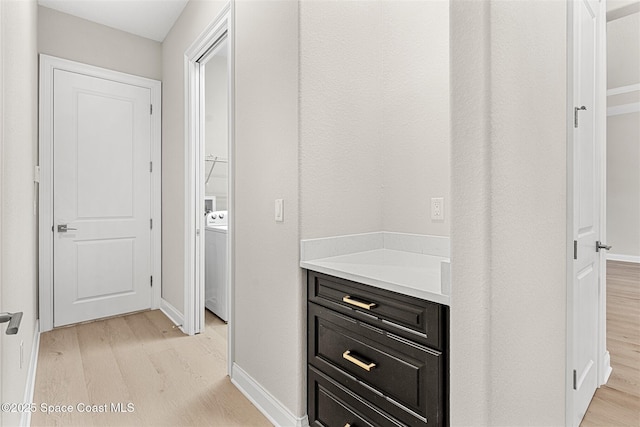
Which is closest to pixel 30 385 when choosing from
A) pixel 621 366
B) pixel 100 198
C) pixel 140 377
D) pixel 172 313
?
pixel 140 377

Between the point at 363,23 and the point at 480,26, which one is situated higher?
the point at 363,23

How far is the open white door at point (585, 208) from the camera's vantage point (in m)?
1.57

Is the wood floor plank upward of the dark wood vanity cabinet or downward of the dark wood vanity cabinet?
downward

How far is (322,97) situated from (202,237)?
71.1 inches

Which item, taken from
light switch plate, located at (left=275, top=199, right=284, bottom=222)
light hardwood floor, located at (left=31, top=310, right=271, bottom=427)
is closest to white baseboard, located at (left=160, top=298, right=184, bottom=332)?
light hardwood floor, located at (left=31, top=310, right=271, bottom=427)

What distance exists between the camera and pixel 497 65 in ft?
3.26

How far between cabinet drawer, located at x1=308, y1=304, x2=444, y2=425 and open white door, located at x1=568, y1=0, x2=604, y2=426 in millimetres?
783

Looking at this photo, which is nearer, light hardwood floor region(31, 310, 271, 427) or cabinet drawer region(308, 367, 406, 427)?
cabinet drawer region(308, 367, 406, 427)

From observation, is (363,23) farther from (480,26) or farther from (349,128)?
(480,26)

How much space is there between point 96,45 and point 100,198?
56.1 inches

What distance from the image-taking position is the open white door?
157 cm

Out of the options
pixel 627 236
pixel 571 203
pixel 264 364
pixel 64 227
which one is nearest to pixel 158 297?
pixel 64 227

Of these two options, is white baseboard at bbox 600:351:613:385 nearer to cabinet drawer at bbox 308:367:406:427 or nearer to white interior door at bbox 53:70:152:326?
cabinet drawer at bbox 308:367:406:427

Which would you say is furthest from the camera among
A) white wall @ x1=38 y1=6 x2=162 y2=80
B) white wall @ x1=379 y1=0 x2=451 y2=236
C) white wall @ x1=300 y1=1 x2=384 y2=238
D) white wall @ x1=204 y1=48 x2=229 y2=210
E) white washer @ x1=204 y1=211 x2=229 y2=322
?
white wall @ x1=204 y1=48 x2=229 y2=210
